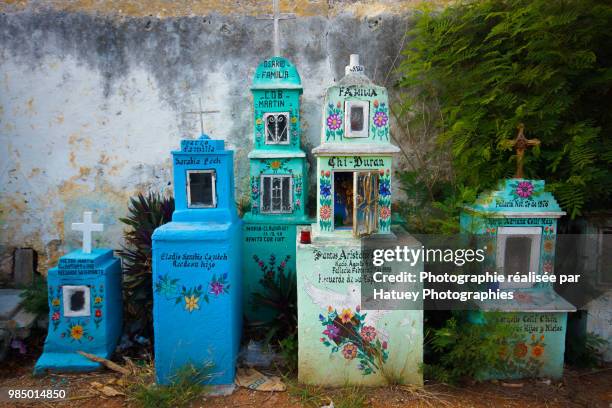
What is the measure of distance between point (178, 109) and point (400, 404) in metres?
4.63

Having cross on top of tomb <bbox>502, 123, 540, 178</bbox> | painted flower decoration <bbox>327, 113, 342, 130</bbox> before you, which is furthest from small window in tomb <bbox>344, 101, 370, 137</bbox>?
cross on top of tomb <bbox>502, 123, 540, 178</bbox>

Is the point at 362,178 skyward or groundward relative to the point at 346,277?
skyward

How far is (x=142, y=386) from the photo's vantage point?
12.7 feet

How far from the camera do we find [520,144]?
4.22 meters

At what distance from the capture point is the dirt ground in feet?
12.4

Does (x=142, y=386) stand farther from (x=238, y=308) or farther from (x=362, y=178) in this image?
(x=362, y=178)

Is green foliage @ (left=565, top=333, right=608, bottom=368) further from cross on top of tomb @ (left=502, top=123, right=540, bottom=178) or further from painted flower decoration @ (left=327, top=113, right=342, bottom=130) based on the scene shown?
painted flower decoration @ (left=327, top=113, right=342, bottom=130)

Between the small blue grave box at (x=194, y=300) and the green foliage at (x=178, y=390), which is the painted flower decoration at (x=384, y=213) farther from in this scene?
the green foliage at (x=178, y=390)

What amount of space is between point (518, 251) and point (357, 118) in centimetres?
211

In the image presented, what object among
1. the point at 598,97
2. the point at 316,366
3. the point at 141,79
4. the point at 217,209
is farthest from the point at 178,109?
the point at 598,97

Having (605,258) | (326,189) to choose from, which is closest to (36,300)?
(326,189)

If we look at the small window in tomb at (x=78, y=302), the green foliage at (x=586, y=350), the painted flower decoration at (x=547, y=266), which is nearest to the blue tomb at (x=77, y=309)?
the small window in tomb at (x=78, y=302)

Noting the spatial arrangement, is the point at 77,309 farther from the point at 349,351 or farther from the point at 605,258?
the point at 605,258

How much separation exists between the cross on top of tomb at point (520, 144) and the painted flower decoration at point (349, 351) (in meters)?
2.34
